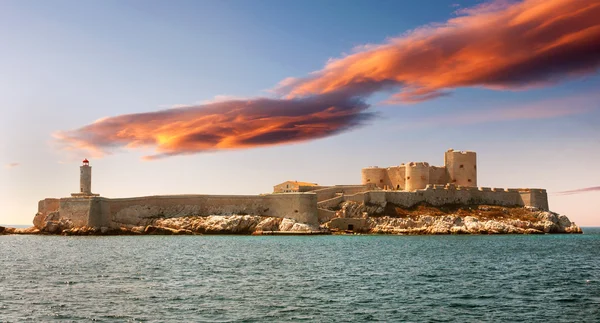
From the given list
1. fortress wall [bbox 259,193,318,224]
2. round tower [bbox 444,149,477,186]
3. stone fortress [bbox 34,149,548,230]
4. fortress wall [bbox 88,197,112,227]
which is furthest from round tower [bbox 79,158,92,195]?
round tower [bbox 444,149,477,186]

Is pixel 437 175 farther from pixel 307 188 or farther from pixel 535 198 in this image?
pixel 307 188

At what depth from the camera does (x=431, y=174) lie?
78.7 m

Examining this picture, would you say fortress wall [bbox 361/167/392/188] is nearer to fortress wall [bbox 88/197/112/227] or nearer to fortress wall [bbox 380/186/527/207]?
fortress wall [bbox 380/186/527/207]

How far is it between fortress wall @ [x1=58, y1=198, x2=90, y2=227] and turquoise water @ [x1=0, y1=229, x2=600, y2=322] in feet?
→ 75.2

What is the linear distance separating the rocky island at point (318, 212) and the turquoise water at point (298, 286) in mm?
24410

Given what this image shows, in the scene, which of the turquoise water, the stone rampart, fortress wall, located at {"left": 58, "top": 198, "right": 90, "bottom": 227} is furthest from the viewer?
the stone rampart

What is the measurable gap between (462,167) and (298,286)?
57.1 meters

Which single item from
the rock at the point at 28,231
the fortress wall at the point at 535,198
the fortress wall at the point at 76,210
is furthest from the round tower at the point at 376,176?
the rock at the point at 28,231

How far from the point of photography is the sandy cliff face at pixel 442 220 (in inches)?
2734

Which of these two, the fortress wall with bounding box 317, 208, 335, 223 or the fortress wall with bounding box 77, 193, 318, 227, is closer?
the fortress wall with bounding box 77, 193, 318, 227

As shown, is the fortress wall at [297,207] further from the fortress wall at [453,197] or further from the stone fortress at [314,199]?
the fortress wall at [453,197]

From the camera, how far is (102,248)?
46.2 m

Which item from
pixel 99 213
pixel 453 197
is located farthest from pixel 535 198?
pixel 99 213

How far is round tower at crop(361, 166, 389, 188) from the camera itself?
81.1 meters
